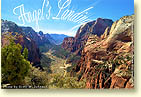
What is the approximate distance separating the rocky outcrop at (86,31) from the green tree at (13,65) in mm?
946

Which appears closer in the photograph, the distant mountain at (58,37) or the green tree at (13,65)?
the green tree at (13,65)

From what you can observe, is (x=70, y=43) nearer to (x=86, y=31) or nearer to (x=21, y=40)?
(x=86, y=31)

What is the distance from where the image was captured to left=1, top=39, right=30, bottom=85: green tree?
120 inches

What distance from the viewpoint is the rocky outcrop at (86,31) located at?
10.4 ft

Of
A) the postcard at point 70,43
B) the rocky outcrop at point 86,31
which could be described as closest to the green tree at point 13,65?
the postcard at point 70,43

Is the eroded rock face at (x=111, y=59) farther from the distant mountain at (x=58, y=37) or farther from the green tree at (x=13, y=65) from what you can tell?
the green tree at (x=13, y=65)

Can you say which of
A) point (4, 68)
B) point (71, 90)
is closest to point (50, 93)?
point (71, 90)

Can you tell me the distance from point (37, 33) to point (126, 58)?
1.69m

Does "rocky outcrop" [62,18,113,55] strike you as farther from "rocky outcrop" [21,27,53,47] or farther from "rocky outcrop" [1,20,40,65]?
"rocky outcrop" [1,20,40,65]

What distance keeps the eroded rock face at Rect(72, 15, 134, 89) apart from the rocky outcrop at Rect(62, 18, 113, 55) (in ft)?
0.25

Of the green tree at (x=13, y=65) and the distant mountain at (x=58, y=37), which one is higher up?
the distant mountain at (x=58, y=37)

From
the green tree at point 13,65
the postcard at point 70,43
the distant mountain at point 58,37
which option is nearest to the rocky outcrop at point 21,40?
the postcard at point 70,43

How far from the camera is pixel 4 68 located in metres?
3.08

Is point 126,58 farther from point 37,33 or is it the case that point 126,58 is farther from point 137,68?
point 37,33
